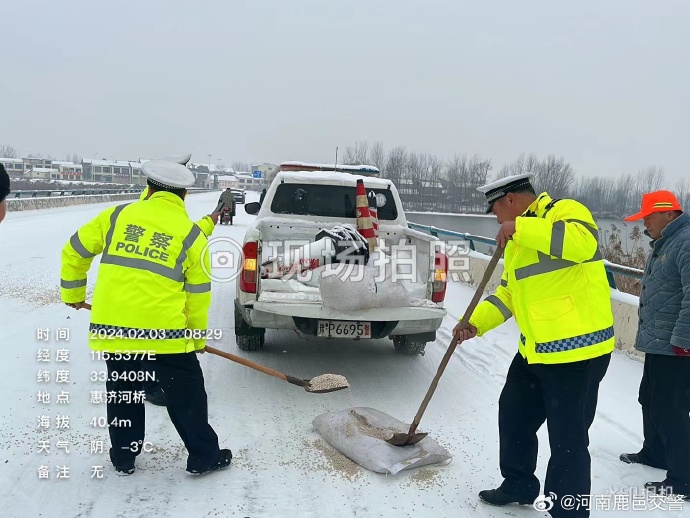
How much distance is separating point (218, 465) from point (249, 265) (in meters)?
2.04

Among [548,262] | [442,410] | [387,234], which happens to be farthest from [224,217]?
[548,262]

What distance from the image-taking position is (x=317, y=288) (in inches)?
222

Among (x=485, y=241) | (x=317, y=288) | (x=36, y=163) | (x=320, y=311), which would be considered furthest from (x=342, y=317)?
(x=36, y=163)

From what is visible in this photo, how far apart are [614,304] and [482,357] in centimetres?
172

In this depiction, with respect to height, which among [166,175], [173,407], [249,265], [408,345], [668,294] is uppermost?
[166,175]

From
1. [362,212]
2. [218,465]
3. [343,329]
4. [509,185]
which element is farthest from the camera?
[362,212]

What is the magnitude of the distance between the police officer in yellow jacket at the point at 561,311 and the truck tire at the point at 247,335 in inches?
132

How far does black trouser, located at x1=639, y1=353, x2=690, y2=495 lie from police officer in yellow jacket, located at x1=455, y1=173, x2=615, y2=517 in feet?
2.93

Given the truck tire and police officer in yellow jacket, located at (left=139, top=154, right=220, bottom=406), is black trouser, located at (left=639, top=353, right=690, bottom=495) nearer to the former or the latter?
police officer in yellow jacket, located at (left=139, top=154, right=220, bottom=406)

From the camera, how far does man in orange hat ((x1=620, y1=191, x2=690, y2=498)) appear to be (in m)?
3.58

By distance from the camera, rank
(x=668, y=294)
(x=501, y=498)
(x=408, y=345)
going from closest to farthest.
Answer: (x=501, y=498), (x=668, y=294), (x=408, y=345)

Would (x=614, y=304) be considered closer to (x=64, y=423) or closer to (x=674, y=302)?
(x=674, y=302)

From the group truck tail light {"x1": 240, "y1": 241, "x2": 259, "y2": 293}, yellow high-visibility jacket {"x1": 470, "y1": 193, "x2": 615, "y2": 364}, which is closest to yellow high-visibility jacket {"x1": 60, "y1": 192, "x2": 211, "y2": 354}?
truck tail light {"x1": 240, "y1": 241, "x2": 259, "y2": 293}

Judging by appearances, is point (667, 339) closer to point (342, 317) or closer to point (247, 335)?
point (342, 317)
